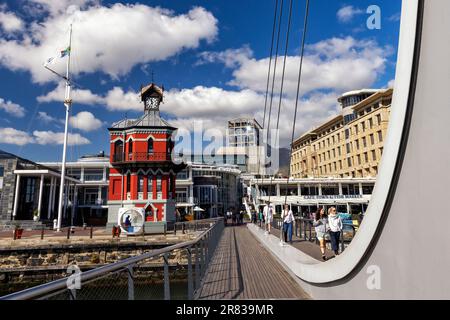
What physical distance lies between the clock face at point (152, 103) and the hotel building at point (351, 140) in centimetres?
3107

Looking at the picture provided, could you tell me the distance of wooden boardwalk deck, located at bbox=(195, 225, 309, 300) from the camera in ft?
17.8

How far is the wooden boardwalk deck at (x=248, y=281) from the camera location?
543 cm

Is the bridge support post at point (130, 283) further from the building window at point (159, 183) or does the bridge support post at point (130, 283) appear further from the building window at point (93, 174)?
the building window at point (93, 174)

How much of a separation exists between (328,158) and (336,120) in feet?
25.3

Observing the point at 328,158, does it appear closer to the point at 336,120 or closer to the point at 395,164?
the point at 336,120

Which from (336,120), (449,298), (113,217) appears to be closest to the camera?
(449,298)

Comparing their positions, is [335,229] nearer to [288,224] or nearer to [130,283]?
[288,224]

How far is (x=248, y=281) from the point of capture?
6422 millimetres

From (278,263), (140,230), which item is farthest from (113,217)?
(278,263)

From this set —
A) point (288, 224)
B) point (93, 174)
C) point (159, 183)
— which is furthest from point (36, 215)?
point (288, 224)

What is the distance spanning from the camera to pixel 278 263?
332 inches

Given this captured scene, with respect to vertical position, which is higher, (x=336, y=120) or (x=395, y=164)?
(x=336, y=120)

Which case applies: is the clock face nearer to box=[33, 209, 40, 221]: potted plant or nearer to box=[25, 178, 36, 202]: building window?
box=[33, 209, 40, 221]: potted plant

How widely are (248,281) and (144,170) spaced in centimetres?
2302
